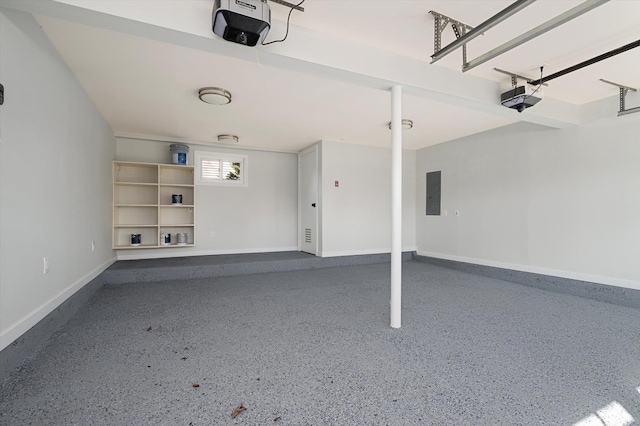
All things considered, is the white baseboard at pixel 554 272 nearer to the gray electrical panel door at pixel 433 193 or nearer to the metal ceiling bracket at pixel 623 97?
the gray electrical panel door at pixel 433 193

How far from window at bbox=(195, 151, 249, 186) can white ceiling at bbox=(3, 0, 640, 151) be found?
4.27 ft

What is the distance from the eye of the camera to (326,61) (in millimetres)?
2346

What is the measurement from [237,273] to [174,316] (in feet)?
6.75

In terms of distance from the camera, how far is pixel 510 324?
109 inches

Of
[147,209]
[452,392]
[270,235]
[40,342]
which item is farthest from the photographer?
[270,235]

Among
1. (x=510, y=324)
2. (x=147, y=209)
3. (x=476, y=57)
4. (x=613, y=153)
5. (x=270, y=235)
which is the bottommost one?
(x=510, y=324)

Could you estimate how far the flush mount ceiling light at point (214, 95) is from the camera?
10.8 ft

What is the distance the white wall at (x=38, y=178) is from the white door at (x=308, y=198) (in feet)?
11.8

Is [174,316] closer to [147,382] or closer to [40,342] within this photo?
[40,342]

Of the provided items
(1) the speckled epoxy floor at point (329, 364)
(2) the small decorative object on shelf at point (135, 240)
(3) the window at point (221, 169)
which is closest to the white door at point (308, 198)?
(3) the window at point (221, 169)

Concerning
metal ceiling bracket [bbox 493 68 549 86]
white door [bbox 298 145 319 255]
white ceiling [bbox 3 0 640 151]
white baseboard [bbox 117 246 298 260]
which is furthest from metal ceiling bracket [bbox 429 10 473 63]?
white baseboard [bbox 117 246 298 260]

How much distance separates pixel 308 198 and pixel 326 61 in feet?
12.8

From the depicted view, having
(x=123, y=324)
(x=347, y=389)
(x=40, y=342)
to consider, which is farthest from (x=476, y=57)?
(x=40, y=342)

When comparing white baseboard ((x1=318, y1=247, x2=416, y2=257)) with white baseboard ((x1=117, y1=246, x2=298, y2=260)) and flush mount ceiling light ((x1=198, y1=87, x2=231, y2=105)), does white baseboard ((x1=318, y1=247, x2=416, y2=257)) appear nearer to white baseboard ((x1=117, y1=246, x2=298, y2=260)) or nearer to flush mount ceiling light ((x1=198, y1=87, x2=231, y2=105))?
white baseboard ((x1=117, y1=246, x2=298, y2=260))
